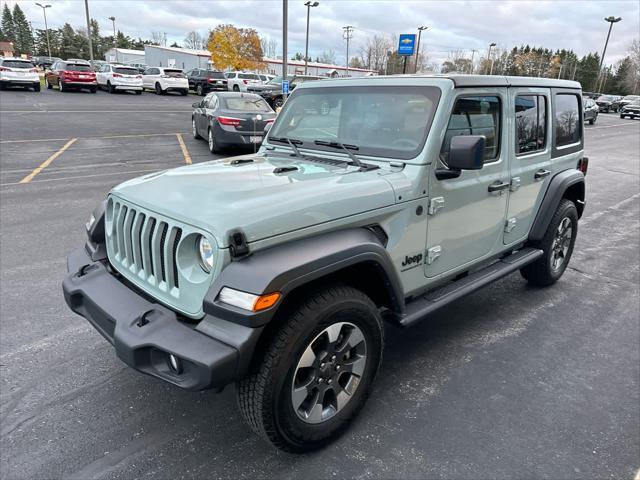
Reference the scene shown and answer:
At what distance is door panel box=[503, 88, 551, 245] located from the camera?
3789 millimetres

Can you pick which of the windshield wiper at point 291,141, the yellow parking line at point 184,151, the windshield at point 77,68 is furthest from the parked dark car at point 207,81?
the windshield wiper at point 291,141

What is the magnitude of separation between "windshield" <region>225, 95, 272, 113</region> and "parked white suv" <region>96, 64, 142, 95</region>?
22.1 m

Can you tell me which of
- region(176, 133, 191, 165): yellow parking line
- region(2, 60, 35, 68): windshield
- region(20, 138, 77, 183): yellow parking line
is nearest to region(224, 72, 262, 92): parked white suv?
region(2, 60, 35, 68): windshield

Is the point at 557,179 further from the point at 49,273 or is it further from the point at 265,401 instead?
the point at 49,273

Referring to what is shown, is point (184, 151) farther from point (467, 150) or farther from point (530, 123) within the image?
point (467, 150)

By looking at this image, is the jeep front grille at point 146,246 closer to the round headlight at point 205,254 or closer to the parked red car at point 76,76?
the round headlight at point 205,254

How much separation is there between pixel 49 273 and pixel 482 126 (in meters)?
4.21

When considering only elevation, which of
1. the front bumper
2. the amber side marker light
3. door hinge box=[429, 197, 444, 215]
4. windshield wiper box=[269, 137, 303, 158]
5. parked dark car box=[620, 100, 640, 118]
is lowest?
parked dark car box=[620, 100, 640, 118]

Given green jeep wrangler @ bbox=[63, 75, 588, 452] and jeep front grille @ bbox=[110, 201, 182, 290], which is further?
jeep front grille @ bbox=[110, 201, 182, 290]

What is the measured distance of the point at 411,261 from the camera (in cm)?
296

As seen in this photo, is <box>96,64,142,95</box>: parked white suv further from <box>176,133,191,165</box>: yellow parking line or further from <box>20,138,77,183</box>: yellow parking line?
<box>20,138,77,183</box>: yellow parking line

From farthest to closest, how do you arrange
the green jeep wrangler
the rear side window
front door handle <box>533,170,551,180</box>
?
the rear side window, front door handle <box>533,170,551,180</box>, the green jeep wrangler

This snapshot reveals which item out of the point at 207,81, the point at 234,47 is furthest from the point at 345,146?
the point at 234,47

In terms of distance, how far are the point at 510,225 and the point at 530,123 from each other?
0.89 metres
